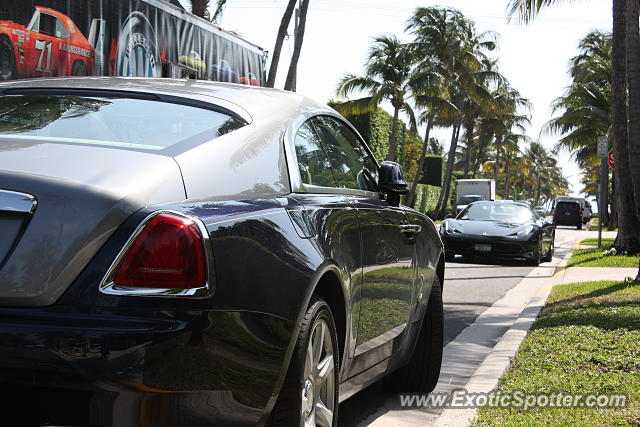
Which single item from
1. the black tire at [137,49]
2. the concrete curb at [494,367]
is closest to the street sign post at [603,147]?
the concrete curb at [494,367]

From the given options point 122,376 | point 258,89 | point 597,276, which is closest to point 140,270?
point 122,376

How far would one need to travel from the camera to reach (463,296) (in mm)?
11781

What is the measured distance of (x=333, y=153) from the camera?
4367mm

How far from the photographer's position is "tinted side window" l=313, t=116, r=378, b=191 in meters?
4.31

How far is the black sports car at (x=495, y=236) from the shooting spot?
17172 mm

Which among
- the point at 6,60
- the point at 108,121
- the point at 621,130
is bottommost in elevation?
the point at 108,121

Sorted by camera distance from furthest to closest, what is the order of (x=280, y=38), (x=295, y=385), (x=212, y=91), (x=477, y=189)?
(x=477, y=189) → (x=280, y=38) → (x=212, y=91) → (x=295, y=385)

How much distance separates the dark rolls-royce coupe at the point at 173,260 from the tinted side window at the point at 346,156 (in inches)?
8.0

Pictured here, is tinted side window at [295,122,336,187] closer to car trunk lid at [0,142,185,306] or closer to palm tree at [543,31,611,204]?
car trunk lid at [0,142,185,306]

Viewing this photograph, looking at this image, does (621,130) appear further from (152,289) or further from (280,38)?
(152,289)

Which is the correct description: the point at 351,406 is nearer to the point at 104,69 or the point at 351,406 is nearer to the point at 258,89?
the point at 258,89

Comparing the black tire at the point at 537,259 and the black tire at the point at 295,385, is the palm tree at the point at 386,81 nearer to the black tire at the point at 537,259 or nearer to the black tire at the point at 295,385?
the black tire at the point at 537,259

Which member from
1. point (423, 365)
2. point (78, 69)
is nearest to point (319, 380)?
point (423, 365)

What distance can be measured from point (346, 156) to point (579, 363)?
256cm
